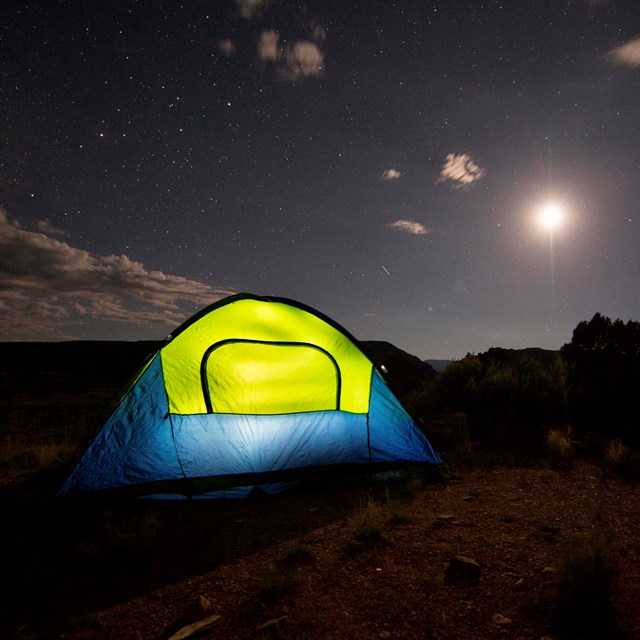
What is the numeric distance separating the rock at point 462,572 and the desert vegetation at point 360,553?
1cm

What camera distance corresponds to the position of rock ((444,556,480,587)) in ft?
8.53

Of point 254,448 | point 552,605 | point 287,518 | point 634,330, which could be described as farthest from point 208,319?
point 634,330

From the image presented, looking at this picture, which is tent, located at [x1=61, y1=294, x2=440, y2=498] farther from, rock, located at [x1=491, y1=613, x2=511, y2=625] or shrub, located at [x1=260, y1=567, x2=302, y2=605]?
rock, located at [x1=491, y1=613, x2=511, y2=625]

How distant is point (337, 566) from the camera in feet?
9.39

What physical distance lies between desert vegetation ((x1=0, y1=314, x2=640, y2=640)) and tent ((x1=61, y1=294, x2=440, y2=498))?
0.94ft

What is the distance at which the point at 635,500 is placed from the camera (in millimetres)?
3920

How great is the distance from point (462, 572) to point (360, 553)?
30.8 inches

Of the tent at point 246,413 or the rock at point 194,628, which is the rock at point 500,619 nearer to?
the rock at point 194,628

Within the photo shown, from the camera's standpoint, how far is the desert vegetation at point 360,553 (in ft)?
7.35

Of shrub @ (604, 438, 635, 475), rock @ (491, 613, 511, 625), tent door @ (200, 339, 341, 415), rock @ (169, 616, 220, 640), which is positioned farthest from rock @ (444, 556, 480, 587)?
shrub @ (604, 438, 635, 475)

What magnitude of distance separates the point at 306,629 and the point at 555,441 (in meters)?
4.92

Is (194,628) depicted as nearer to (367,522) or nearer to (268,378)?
(367,522)

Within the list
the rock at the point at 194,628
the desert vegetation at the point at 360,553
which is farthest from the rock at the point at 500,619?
the rock at the point at 194,628

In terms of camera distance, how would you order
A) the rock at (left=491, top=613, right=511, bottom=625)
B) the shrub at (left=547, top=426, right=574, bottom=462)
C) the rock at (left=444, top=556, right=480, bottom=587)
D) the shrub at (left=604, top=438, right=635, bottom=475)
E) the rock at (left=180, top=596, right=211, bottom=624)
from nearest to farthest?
the rock at (left=491, top=613, right=511, bottom=625) → the rock at (left=180, top=596, right=211, bottom=624) → the rock at (left=444, top=556, right=480, bottom=587) → the shrub at (left=604, top=438, right=635, bottom=475) → the shrub at (left=547, top=426, right=574, bottom=462)
